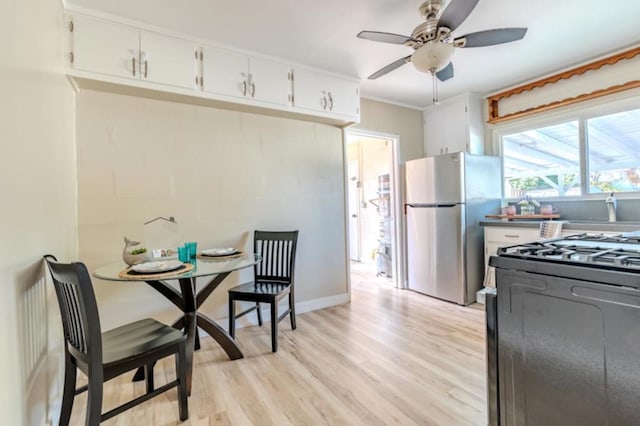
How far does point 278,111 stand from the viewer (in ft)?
9.61

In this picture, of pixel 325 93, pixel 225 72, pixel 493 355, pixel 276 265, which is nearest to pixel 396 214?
pixel 325 93

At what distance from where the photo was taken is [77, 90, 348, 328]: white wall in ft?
7.63

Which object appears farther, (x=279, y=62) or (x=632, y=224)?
(x=279, y=62)

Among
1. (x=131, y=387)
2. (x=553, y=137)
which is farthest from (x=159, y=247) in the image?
(x=553, y=137)

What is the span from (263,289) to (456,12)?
2.26m

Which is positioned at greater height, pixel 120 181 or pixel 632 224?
pixel 120 181

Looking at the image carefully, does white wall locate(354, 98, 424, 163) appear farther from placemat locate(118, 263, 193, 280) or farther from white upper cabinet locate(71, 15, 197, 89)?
placemat locate(118, 263, 193, 280)

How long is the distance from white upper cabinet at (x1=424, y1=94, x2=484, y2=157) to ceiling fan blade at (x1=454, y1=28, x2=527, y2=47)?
1895 mm

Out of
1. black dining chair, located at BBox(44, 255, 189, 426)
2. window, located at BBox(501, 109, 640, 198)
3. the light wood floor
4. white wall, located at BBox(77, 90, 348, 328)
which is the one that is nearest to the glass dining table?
the light wood floor

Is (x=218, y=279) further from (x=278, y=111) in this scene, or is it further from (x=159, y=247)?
(x=278, y=111)

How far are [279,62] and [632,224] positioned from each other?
329cm

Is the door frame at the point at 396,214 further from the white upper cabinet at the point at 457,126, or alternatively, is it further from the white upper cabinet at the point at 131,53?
the white upper cabinet at the point at 131,53

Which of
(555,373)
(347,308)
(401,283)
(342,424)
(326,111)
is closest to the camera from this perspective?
(555,373)

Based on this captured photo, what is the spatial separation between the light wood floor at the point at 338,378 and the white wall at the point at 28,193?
0.59m
